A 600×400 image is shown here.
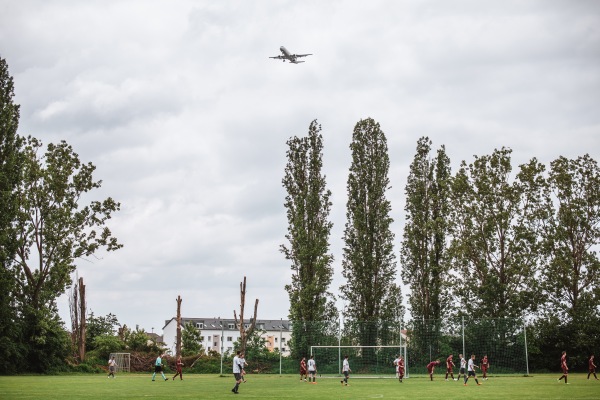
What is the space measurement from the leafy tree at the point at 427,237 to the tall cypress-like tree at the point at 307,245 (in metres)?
6.96

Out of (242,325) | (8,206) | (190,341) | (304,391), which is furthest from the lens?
(190,341)

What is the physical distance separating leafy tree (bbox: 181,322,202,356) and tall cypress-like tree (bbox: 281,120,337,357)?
1202 centimetres

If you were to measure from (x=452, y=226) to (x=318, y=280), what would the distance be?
478 inches

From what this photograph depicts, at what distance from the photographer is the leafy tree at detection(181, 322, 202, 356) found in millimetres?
59531

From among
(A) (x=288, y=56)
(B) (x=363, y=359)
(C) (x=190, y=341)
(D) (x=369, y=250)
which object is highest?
(A) (x=288, y=56)

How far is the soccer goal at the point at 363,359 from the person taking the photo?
151ft

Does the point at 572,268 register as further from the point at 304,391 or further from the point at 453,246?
the point at 304,391

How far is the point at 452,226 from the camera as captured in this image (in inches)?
2094

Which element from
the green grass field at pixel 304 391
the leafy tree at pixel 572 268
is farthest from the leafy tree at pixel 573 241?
the green grass field at pixel 304 391

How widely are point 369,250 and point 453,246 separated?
271 inches

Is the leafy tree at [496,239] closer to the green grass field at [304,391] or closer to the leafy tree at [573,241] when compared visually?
the leafy tree at [573,241]

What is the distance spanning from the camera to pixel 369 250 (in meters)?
52.8

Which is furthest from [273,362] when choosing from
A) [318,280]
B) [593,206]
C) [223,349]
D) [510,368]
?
[593,206]

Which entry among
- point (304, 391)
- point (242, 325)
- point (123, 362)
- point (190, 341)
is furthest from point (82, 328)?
→ point (304, 391)
